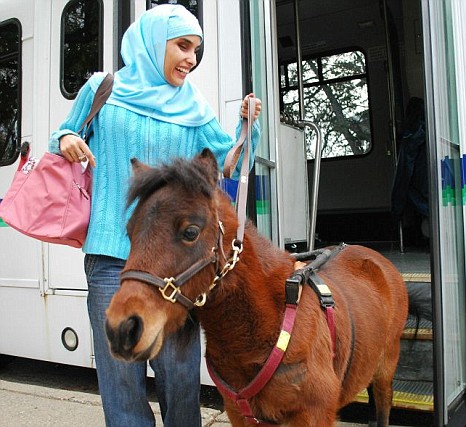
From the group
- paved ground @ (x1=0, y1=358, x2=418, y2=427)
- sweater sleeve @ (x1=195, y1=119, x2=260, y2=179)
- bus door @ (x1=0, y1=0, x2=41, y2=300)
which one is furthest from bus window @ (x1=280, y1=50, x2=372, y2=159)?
sweater sleeve @ (x1=195, y1=119, x2=260, y2=179)

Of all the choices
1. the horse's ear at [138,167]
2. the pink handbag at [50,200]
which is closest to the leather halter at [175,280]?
the horse's ear at [138,167]

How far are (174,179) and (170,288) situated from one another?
0.33m

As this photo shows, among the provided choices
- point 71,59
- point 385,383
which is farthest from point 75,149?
point 71,59

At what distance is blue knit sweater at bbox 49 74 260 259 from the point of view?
2021 mm

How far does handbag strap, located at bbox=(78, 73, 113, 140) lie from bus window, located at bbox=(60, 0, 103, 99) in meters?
1.99

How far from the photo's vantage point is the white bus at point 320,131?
280 centimetres

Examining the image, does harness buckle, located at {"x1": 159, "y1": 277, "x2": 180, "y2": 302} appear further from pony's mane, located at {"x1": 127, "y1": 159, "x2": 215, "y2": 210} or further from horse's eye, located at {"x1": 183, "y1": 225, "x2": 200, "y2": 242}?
pony's mane, located at {"x1": 127, "y1": 159, "x2": 215, "y2": 210}

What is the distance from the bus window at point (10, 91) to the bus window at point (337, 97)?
2.99m

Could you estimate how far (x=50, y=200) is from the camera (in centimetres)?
198

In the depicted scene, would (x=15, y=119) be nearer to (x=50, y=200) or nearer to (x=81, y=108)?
(x=81, y=108)

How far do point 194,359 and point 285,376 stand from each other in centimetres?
57

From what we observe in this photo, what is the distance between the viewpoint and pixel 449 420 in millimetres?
2641

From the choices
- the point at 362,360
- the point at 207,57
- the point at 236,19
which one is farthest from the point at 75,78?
the point at 362,360

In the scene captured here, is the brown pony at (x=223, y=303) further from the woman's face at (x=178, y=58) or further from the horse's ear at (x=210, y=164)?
the woman's face at (x=178, y=58)
